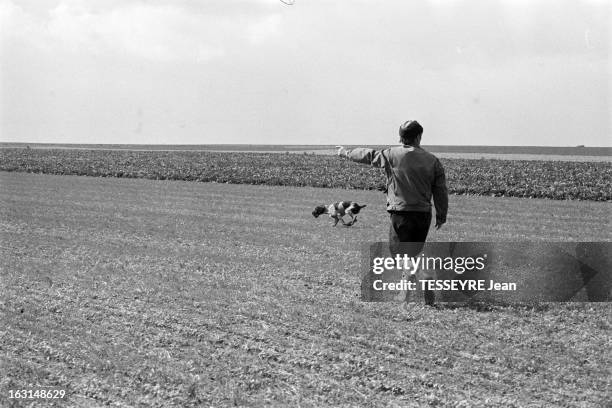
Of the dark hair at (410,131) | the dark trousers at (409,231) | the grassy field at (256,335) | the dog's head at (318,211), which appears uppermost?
the dark hair at (410,131)

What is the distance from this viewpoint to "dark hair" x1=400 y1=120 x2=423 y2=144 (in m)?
8.93

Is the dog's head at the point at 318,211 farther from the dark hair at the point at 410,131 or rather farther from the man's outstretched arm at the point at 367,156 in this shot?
the dark hair at the point at 410,131

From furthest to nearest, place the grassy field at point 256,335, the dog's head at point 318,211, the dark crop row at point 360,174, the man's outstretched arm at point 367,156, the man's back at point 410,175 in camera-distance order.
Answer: the dark crop row at point 360,174
the dog's head at point 318,211
the man's outstretched arm at point 367,156
the man's back at point 410,175
the grassy field at point 256,335

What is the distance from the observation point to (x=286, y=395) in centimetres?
607

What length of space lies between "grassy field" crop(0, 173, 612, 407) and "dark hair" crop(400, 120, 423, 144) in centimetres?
222

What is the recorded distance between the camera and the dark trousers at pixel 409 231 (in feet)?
29.6

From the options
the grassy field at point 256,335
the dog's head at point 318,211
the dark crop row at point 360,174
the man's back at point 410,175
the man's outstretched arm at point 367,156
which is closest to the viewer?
the grassy field at point 256,335

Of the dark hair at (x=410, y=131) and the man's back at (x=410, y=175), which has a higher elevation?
the dark hair at (x=410, y=131)

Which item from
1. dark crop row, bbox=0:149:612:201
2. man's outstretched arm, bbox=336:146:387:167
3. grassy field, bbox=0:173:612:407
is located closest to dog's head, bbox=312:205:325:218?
grassy field, bbox=0:173:612:407

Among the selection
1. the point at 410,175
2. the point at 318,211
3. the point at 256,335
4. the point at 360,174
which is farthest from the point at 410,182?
the point at 360,174

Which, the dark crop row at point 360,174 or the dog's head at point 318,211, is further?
the dark crop row at point 360,174

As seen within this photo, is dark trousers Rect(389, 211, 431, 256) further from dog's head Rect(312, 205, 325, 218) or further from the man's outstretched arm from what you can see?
dog's head Rect(312, 205, 325, 218)

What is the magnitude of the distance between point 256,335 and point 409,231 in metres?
2.41

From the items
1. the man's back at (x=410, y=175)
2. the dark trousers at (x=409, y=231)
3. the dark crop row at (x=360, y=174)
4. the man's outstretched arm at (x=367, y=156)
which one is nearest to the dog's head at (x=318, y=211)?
the dark trousers at (x=409, y=231)
